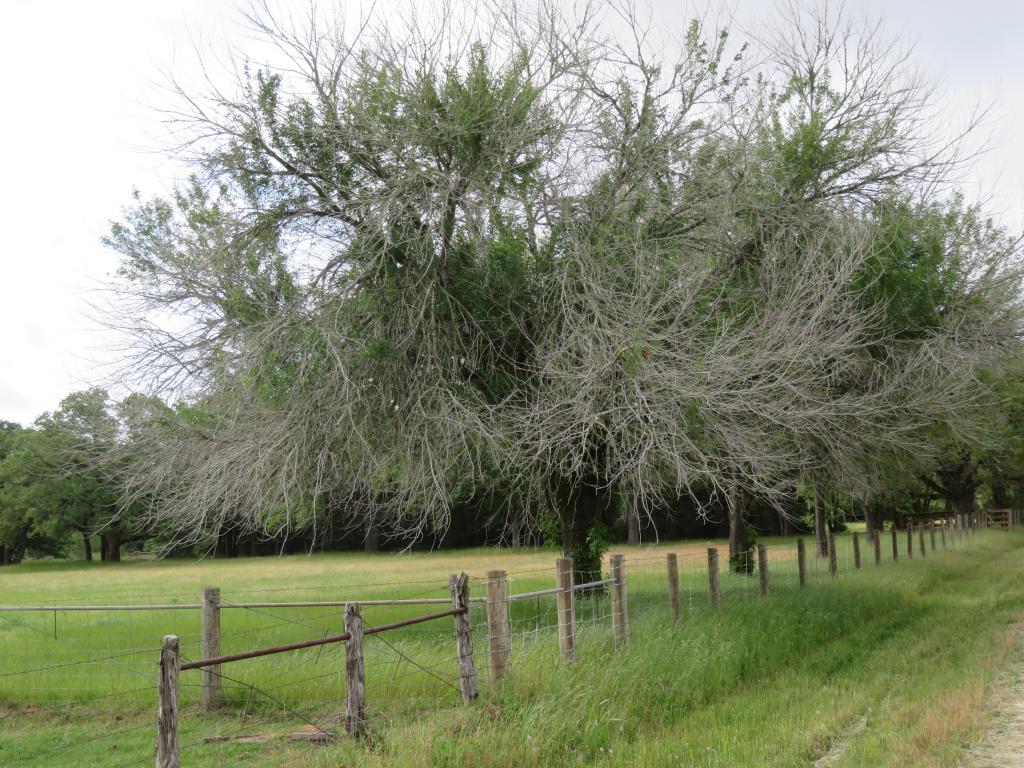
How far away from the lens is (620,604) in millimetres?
10180

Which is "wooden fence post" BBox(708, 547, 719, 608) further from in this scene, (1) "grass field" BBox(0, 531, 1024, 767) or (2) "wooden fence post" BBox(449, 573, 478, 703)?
(2) "wooden fence post" BBox(449, 573, 478, 703)

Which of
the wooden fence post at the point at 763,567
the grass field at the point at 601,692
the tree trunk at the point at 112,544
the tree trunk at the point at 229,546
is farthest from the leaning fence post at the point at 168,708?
the tree trunk at the point at 112,544

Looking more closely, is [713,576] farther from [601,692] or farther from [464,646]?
[464,646]

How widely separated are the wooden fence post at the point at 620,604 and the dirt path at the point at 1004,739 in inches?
148

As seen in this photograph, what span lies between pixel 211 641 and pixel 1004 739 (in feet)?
24.8

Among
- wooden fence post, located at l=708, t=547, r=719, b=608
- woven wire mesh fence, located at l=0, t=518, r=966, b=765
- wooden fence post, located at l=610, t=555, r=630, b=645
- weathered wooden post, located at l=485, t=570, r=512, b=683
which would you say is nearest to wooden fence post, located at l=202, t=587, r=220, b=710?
woven wire mesh fence, located at l=0, t=518, r=966, b=765

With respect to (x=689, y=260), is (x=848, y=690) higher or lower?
lower

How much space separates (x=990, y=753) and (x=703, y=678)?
3.15m

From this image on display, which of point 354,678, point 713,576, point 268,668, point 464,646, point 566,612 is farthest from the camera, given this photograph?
point 713,576

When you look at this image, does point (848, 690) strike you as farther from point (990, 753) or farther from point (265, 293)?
point (265, 293)

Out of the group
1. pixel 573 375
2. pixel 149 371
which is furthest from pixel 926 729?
pixel 149 371

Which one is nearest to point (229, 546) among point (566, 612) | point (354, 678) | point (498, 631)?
point (566, 612)

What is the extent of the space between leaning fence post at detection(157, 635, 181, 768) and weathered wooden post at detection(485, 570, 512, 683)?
324cm

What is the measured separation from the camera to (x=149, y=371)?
1245 cm
